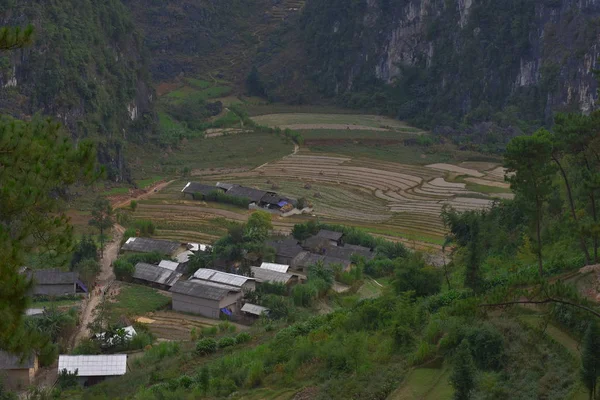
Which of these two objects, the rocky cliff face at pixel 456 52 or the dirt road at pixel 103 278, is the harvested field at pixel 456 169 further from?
the dirt road at pixel 103 278

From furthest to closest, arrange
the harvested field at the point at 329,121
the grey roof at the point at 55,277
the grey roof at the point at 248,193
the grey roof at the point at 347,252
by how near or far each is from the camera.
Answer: the harvested field at the point at 329,121, the grey roof at the point at 248,193, the grey roof at the point at 347,252, the grey roof at the point at 55,277

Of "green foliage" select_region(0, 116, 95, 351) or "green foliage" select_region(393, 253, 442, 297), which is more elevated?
"green foliage" select_region(0, 116, 95, 351)

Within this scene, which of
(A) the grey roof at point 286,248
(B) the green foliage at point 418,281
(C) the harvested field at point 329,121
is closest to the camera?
(B) the green foliage at point 418,281

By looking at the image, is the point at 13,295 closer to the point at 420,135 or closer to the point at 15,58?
the point at 15,58

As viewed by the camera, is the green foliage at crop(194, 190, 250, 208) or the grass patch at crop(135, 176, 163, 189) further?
the grass patch at crop(135, 176, 163, 189)

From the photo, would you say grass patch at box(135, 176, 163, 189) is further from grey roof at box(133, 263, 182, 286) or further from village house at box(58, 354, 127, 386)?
village house at box(58, 354, 127, 386)

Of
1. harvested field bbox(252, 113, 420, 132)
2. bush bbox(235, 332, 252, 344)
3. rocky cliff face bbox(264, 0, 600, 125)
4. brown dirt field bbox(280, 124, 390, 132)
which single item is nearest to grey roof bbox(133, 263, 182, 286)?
bush bbox(235, 332, 252, 344)

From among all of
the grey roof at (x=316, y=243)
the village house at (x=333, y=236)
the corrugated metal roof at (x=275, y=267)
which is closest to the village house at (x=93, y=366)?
the corrugated metal roof at (x=275, y=267)

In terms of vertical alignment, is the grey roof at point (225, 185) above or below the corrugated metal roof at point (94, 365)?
above

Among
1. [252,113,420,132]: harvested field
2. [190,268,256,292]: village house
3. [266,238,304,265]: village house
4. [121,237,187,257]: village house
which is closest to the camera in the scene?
[190,268,256,292]: village house
